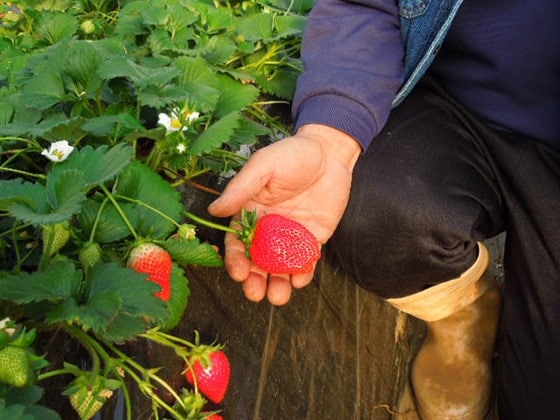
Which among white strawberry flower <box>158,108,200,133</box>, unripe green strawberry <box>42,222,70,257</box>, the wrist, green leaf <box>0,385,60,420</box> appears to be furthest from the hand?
green leaf <box>0,385,60,420</box>

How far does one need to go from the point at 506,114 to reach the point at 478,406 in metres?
0.70

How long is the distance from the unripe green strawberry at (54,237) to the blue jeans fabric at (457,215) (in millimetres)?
546

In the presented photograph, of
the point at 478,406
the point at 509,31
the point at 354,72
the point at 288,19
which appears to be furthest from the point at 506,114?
the point at 478,406

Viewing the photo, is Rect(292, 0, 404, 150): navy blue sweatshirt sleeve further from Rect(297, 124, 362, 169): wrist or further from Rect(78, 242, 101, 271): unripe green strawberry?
Rect(78, 242, 101, 271): unripe green strawberry

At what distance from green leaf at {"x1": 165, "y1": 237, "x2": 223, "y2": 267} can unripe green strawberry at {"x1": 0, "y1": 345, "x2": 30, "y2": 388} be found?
278 mm

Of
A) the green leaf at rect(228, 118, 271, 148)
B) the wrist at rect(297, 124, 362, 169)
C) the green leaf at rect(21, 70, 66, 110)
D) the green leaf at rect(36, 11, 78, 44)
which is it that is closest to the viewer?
the green leaf at rect(21, 70, 66, 110)

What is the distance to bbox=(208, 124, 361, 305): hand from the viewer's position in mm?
1007

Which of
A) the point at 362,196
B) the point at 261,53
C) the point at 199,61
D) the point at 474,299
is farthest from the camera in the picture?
the point at 474,299

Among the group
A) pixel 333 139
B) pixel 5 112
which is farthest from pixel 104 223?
pixel 333 139

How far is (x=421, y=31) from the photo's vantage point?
1249 millimetres

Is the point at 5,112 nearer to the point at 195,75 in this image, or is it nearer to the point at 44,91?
the point at 44,91

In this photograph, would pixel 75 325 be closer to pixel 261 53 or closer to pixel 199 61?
pixel 199 61

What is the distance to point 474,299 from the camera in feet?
5.11

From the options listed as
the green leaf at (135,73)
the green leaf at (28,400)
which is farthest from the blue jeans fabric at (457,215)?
the green leaf at (28,400)
